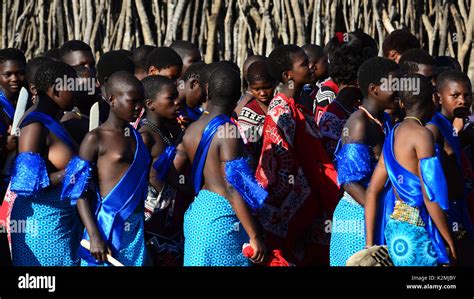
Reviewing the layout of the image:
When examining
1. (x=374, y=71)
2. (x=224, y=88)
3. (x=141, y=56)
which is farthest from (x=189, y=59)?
(x=374, y=71)

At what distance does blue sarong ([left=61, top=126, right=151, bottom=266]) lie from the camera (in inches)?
240

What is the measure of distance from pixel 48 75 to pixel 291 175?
5.49 ft

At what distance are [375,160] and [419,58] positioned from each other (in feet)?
4.53

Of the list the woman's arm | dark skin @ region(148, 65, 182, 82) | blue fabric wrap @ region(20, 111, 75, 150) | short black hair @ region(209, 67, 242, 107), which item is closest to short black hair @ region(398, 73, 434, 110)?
the woman's arm

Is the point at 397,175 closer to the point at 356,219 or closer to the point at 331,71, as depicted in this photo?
the point at 356,219

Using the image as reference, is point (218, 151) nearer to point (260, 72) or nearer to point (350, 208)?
point (350, 208)

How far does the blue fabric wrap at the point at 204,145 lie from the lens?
6332 millimetres

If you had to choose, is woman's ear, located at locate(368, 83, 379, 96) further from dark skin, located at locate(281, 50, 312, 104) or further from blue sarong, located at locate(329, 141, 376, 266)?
dark skin, located at locate(281, 50, 312, 104)

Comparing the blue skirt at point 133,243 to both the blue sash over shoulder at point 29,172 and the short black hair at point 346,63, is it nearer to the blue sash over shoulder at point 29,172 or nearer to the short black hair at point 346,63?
the blue sash over shoulder at point 29,172

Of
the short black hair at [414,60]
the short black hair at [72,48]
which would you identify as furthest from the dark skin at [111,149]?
the short black hair at [414,60]

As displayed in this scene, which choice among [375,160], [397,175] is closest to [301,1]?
[375,160]

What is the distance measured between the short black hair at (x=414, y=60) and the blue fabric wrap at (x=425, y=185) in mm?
1716

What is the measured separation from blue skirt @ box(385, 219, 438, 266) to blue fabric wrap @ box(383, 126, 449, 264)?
0.05 m

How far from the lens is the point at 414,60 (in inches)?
301
